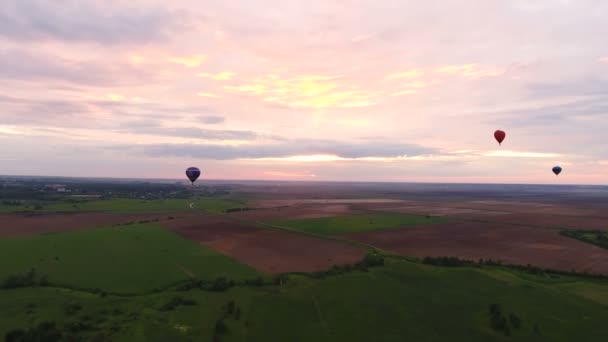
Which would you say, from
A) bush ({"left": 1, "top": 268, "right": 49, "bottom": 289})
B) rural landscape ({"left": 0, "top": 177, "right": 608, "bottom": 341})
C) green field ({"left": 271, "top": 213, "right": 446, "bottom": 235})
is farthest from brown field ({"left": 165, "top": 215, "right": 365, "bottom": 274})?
bush ({"left": 1, "top": 268, "right": 49, "bottom": 289})

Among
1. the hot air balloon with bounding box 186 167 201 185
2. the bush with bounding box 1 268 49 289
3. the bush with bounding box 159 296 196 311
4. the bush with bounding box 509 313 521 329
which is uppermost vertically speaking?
the hot air balloon with bounding box 186 167 201 185

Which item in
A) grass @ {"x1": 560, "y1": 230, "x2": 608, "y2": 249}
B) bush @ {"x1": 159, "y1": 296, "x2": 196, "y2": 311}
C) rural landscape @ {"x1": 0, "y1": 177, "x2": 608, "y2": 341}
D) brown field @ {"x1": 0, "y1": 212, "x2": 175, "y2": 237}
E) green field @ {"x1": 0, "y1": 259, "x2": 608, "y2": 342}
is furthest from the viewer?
brown field @ {"x1": 0, "y1": 212, "x2": 175, "y2": 237}

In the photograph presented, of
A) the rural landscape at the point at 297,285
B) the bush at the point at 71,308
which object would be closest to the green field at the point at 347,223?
the rural landscape at the point at 297,285

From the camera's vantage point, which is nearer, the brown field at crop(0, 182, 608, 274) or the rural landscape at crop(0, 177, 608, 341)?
the rural landscape at crop(0, 177, 608, 341)

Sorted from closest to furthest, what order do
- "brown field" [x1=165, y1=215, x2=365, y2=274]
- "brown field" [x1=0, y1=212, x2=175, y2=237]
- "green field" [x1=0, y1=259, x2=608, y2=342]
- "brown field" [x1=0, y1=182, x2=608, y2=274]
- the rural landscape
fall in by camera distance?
"green field" [x1=0, y1=259, x2=608, y2=342], the rural landscape, "brown field" [x1=165, y1=215, x2=365, y2=274], "brown field" [x1=0, y1=182, x2=608, y2=274], "brown field" [x1=0, y1=212, x2=175, y2=237]

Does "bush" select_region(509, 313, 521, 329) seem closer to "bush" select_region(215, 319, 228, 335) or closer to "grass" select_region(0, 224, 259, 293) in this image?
"bush" select_region(215, 319, 228, 335)
